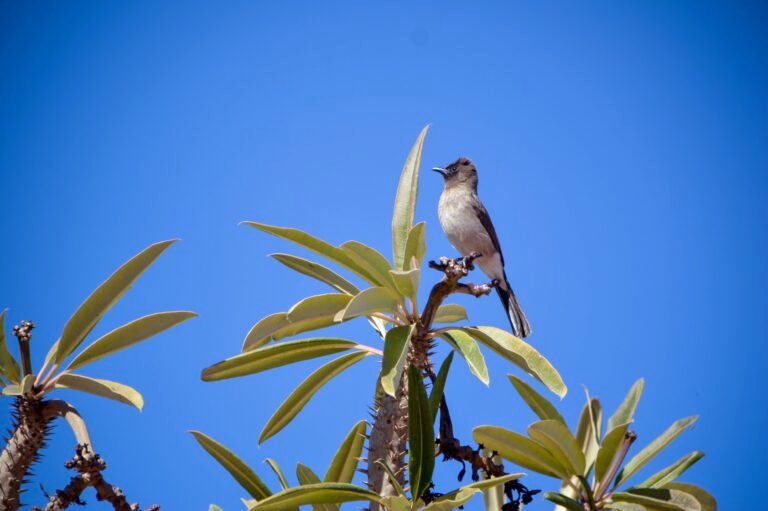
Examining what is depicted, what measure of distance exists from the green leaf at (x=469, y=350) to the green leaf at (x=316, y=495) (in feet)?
2.22

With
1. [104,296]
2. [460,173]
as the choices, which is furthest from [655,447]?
[460,173]

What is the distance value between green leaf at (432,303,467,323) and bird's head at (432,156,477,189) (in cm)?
399

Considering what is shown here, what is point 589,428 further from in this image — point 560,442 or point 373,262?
point 373,262

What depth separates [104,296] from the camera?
2.94m

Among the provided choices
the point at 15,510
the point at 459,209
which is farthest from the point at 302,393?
the point at 459,209

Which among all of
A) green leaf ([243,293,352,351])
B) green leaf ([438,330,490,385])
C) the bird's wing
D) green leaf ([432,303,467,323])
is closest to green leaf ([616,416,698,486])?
green leaf ([438,330,490,385])

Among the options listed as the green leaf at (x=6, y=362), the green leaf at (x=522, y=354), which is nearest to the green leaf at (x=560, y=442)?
the green leaf at (x=522, y=354)

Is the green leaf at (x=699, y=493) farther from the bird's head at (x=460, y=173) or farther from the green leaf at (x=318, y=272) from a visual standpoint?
the bird's head at (x=460, y=173)

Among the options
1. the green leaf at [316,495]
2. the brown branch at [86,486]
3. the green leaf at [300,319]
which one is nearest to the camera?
the brown branch at [86,486]

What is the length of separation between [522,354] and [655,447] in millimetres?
919

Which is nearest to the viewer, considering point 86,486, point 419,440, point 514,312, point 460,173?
point 86,486

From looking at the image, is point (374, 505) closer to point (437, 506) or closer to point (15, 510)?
point (437, 506)

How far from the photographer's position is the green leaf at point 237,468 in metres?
2.84

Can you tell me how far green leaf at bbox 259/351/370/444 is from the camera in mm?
3086
